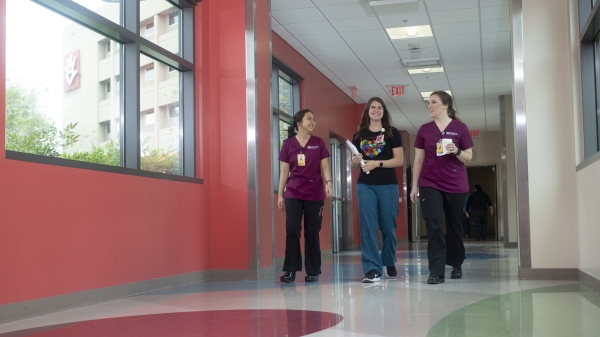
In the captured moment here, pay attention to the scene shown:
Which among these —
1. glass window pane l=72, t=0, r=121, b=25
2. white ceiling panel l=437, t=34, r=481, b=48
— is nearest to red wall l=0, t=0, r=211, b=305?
glass window pane l=72, t=0, r=121, b=25

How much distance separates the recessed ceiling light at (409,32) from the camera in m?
8.45

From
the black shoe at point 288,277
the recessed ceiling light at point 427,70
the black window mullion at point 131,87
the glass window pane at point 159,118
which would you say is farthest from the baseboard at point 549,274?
the recessed ceiling light at point 427,70

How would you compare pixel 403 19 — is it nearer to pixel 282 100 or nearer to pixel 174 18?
pixel 282 100

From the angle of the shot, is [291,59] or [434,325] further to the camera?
→ [291,59]

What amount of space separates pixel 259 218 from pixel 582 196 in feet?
9.07

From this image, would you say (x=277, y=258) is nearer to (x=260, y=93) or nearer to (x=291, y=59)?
(x=260, y=93)

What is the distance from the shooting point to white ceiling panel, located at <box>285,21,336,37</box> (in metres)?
8.13

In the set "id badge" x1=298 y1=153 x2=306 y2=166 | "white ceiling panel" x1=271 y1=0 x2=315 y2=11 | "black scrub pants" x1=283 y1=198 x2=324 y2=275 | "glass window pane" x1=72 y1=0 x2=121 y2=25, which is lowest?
"black scrub pants" x1=283 y1=198 x2=324 y2=275

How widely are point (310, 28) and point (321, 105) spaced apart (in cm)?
277

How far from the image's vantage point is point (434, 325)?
9.73 ft

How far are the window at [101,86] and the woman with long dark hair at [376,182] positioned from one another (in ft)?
5.52

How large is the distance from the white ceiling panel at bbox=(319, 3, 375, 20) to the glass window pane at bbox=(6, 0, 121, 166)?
10.6 ft

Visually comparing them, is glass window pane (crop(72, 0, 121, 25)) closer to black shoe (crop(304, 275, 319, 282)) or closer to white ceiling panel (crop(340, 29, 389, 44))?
black shoe (crop(304, 275, 319, 282))

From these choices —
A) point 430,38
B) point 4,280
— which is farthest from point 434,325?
point 430,38
